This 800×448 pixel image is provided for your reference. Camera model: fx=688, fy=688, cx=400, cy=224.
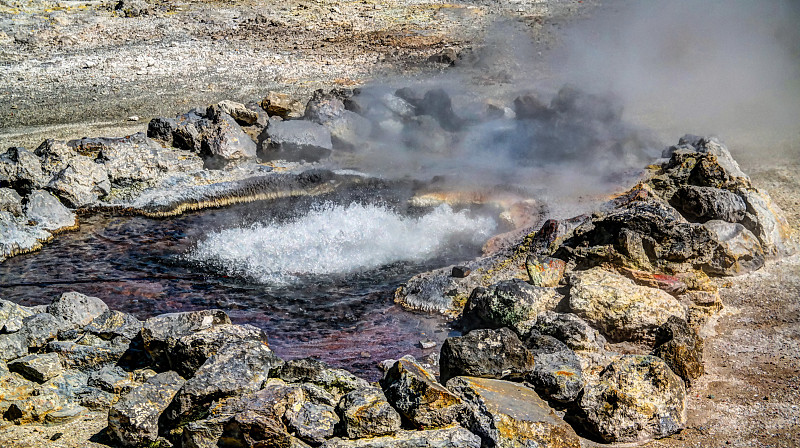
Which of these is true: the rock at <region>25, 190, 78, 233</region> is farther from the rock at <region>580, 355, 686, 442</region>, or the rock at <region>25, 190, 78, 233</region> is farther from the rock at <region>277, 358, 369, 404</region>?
the rock at <region>580, 355, 686, 442</region>

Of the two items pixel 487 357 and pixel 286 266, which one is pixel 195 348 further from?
pixel 286 266

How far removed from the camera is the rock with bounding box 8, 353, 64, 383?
468 cm

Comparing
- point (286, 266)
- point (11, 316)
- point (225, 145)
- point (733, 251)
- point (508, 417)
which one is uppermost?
point (225, 145)

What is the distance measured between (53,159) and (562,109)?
7007 mm

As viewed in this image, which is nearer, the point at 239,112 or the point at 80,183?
the point at 80,183

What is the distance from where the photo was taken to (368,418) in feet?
12.6

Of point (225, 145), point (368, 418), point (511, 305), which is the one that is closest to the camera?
point (368, 418)

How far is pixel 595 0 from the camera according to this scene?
17.1 meters

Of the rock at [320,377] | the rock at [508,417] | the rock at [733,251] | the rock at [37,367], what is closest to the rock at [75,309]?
the rock at [37,367]

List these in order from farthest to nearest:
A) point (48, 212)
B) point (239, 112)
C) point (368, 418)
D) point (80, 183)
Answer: point (239, 112)
point (80, 183)
point (48, 212)
point (368, 418)

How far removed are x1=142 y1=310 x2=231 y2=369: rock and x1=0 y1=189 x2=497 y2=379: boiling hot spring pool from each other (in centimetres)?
94

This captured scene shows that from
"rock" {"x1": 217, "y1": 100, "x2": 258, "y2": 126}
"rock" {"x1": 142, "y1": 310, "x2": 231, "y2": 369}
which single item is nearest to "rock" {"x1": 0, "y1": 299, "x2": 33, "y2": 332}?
"rock" {"x1": 142, "y1": 310, "x2": 231, "y2": 369}

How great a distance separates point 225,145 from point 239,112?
0.99m

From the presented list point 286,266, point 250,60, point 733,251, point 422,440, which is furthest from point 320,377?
point 250,60
